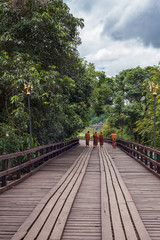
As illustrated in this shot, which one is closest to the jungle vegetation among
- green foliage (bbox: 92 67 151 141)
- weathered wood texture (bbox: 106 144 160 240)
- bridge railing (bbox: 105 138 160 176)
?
bridge railing (bbox: 105 138 160 176)

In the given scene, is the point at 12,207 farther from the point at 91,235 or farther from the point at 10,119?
the point at 10,119

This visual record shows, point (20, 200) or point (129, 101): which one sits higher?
point (129, 101)

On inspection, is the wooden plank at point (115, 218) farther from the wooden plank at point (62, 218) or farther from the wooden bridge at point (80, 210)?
the wooden plank at point (62, 218)

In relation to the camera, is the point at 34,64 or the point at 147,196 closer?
the point at 147,196

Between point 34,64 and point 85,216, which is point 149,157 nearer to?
point 85,216

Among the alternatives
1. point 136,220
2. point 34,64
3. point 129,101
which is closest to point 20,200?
point 136,220

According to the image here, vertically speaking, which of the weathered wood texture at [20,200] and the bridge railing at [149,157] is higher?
the bridge railing at [149,157]

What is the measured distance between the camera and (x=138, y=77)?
34.2m

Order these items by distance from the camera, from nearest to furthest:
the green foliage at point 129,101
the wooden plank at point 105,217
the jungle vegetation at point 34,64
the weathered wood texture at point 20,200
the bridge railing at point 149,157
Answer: the wooden plank at point 105,217
the weathered wood texture at point 20,200
the bridge railing at point 149,157
the jungle vegetation at point 34,64
the green foliage at point 129,101

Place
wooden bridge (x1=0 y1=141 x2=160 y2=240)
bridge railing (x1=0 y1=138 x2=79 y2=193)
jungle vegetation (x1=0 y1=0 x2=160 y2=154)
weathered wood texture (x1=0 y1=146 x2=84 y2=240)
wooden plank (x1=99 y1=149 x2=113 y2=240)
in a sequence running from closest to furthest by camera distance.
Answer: wooden plank (x1=99 y1=149 x2=113 y2=240), wooden bridge (x1=0 y1=141 x2=160 y2=240), weathered wood texture (x1=0 y1=146 x2=84 y2=240), bridge railing (x1=0 y1=138 x2=79 y2=193), jungle vegetation (x1=0 y1=0 x2=160 y2=154)

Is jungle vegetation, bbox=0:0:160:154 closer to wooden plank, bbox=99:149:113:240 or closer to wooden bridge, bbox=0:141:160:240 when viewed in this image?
wooden bridge, bbox=0:141:160:240

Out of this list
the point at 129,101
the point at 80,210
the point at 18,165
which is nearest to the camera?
the point at 80,210

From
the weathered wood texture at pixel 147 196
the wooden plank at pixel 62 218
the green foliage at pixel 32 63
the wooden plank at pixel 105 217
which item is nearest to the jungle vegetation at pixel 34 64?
the green foliage at pixel 32 63

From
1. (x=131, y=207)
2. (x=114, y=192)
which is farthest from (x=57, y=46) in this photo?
(x=131, y=207)
